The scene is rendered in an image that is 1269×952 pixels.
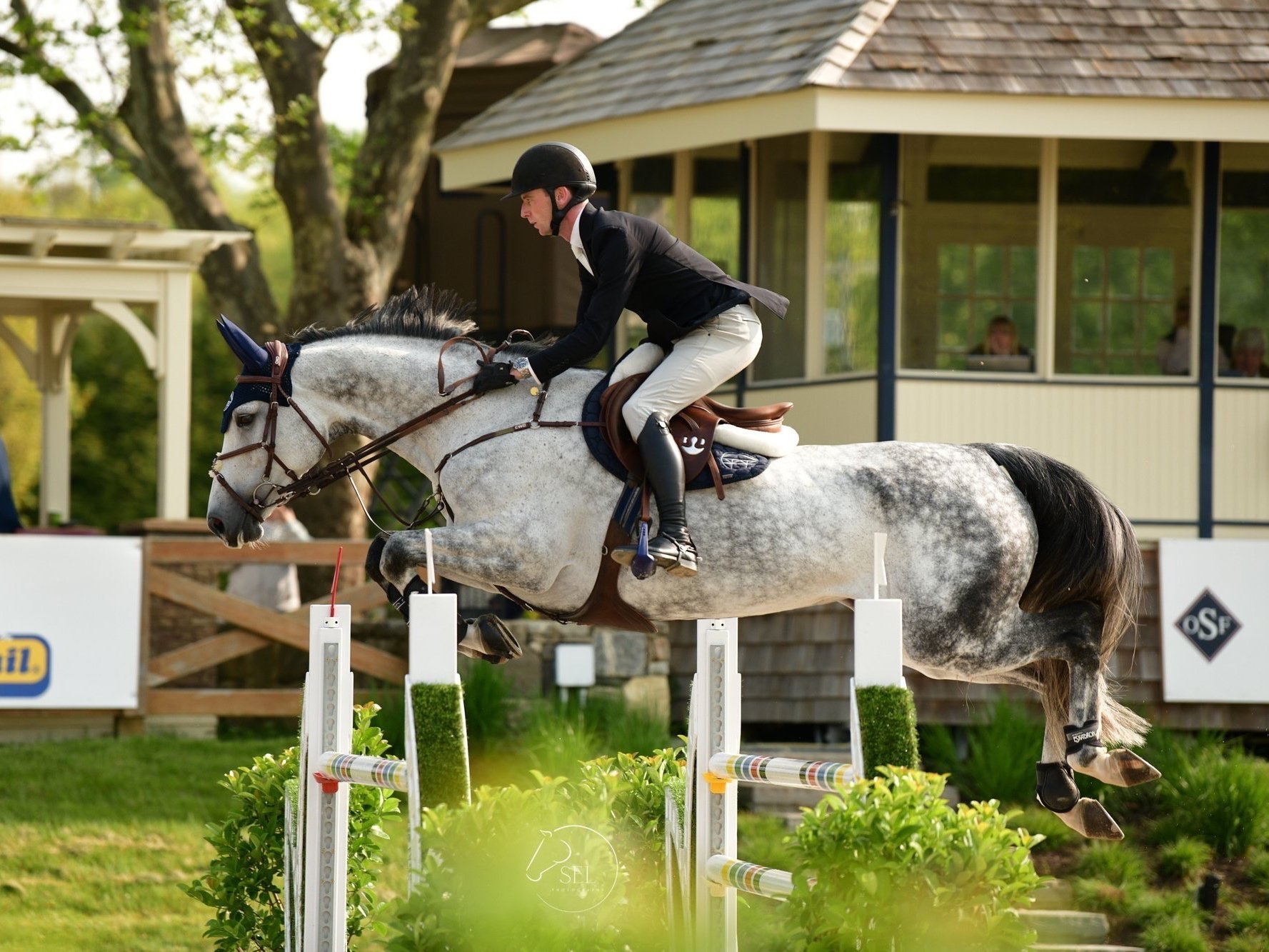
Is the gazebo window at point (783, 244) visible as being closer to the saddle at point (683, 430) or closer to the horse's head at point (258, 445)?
the saddle at point (683, 430)

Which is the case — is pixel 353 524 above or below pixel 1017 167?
below

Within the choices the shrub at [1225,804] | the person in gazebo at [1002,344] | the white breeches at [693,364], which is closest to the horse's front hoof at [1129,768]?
the white breeches at [693,364]

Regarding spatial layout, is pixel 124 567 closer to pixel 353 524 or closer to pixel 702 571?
pixel 353 524

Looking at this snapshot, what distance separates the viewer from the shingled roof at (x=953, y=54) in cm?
1117

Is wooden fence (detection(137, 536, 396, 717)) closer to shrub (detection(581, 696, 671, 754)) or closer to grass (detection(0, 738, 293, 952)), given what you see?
grass (detection(0, 738, 293, 952))

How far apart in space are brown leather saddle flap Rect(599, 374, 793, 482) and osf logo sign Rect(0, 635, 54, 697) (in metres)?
6.23

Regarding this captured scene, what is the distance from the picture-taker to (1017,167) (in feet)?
40.1

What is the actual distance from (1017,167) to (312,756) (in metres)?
8.31

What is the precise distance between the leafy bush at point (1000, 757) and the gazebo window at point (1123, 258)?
318 centimetres

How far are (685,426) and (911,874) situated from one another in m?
2.06

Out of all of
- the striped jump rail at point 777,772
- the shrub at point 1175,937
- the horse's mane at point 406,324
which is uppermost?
the horse's mane at point 406,324

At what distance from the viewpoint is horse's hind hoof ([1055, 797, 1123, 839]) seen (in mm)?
5648

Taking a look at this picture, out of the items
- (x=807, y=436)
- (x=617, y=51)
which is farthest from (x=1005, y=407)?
(x=617, y=51)

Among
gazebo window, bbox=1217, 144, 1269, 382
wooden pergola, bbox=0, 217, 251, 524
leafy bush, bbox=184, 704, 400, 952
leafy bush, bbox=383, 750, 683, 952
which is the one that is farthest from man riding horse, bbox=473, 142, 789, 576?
gazebo window, bbox=1217, 144, 1269, 382
